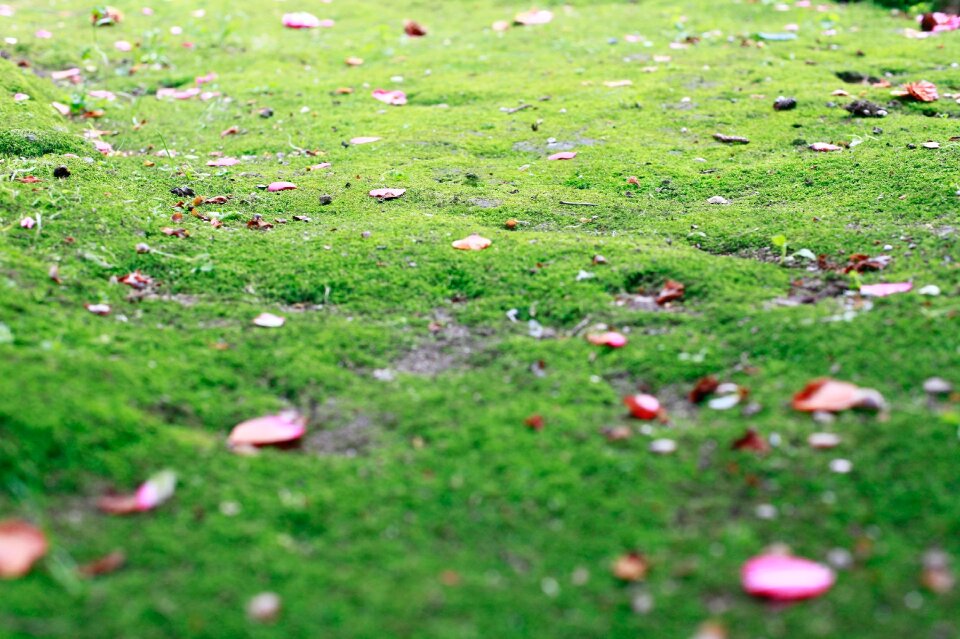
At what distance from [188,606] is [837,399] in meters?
1.62

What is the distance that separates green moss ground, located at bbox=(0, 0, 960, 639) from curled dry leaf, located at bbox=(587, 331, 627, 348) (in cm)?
6

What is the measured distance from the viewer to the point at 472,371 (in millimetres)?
2441

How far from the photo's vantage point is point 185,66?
6199 mm

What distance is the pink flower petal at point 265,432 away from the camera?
2.10 metres

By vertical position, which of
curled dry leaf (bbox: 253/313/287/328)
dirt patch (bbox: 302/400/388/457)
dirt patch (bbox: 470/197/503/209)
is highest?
dirt patch (bbox: 470/197/503/209)

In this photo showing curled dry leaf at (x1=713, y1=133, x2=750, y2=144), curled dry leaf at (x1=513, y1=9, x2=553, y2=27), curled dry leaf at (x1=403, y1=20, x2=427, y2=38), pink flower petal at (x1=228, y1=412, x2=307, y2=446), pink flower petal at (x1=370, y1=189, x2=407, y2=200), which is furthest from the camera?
curled dry leaf at (x1=513, y1=9, x2=553, y2=27)

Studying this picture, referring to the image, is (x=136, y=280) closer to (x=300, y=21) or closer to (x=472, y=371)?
(x=472, y=371)

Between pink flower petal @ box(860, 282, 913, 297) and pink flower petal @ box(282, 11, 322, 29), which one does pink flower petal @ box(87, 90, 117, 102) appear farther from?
pink flower petal @ box(860, 282, 913, 297)

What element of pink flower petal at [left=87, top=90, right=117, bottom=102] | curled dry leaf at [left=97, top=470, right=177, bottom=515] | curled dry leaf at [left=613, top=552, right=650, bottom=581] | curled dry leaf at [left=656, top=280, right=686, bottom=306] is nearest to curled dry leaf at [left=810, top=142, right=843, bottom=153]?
curled dry leaf at [left=656, top=280, right=686, bottom=306]

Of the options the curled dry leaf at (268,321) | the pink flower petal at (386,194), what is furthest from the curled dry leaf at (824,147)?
the curled dry leaf at (268,321)

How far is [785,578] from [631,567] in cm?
30

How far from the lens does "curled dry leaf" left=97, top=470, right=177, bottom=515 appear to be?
1.84m

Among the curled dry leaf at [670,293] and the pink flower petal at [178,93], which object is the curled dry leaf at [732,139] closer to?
the curled dry leaf at [670,293]

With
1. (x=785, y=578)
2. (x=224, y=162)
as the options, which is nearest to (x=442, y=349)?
(x=785, y=578)
